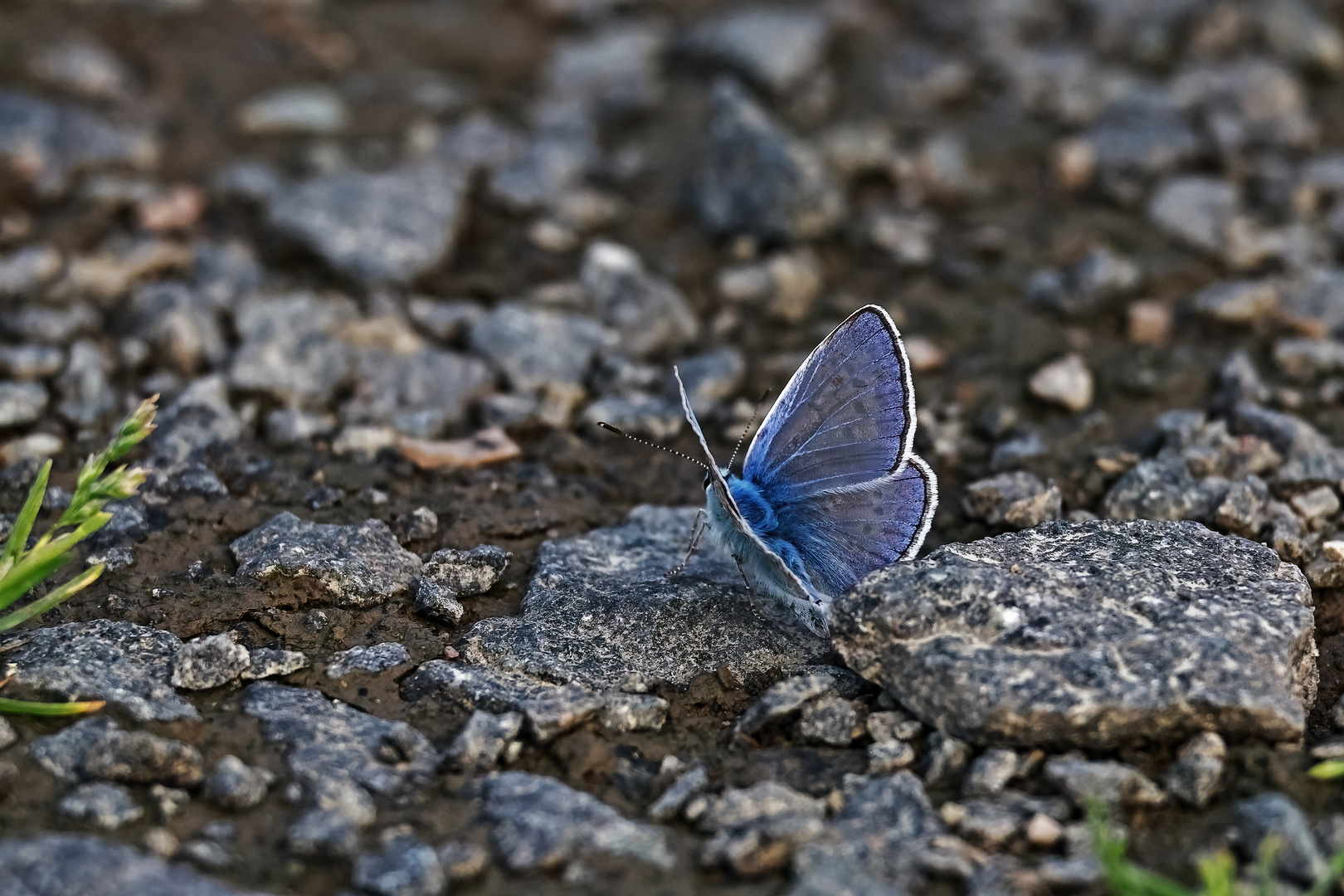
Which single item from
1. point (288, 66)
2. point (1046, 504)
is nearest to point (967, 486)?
point (1046, 504)

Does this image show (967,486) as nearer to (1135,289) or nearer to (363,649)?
(1135,289)

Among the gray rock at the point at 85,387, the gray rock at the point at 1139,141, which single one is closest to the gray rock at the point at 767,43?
the gray rock at the point at 1139,141

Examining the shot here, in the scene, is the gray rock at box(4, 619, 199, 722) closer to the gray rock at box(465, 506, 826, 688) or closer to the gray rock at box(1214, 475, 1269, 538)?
the gray rock at box(465, 506, 826, 688)

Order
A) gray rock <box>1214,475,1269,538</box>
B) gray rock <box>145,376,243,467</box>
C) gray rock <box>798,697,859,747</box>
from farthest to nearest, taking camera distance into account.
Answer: gray rock <box>145,376,243,467</box>
gray rock <box>1214,475,1269,538</box>
gray rock <box>798,697,859,747</box>

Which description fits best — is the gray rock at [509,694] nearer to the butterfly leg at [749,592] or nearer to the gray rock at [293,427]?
the butterfly leg at [749,592]

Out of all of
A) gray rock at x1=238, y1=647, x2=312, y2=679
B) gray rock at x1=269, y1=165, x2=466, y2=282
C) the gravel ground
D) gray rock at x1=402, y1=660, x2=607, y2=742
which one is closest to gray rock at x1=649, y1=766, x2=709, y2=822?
the gravel ground

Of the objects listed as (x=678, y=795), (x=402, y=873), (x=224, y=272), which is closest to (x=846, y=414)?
(x=678, y=795)
